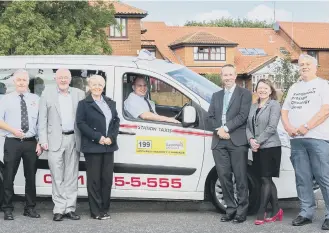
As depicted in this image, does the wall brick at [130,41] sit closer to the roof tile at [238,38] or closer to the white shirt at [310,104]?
the roof tile at [238,38]

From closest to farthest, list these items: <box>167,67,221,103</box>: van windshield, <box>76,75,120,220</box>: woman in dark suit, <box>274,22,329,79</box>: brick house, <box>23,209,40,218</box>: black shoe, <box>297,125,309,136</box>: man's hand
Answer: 1. <box>297,125,309,136</box>: man's hand
2. <box>76,75,120,220</box>: woman in dark suit
3. <box>23,209,40,218</box>: black shoe
4. <box>167,67,221,103</box>: van windshield
5. <box>274,22,329,79</box>: brick house

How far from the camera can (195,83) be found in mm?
8148

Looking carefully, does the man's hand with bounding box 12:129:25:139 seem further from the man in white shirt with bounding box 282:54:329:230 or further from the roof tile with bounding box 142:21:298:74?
the roof tile with bounding box 142:21:298:74

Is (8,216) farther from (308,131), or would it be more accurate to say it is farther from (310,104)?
(310,104)

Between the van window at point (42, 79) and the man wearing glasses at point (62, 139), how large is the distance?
1.14 ft

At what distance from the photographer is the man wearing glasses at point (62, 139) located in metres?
7.54

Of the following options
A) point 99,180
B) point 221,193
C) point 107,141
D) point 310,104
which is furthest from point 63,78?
point 310,104

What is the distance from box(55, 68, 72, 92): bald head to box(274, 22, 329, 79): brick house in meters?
50.3

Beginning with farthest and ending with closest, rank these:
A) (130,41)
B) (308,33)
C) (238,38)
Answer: (238,38) < (308,33) < (130,41)

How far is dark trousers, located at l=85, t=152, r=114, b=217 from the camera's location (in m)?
7.55

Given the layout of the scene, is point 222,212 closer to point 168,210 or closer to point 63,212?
point 168,210

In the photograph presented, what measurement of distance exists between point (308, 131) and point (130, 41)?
36.5m

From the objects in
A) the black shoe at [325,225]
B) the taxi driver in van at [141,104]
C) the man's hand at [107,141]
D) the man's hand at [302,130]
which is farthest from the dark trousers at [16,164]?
the black shoe at [325,225]

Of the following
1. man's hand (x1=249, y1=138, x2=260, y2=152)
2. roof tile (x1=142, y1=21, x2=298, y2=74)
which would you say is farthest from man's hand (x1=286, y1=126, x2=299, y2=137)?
roof tile (x1=142, y1=21, x2=298, y2=74)
